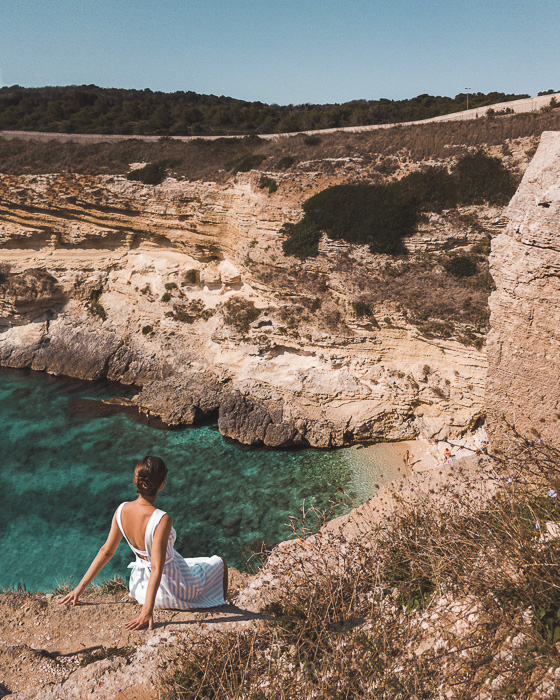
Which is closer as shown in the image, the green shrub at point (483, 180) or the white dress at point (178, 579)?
the white dress at point (178, 579)

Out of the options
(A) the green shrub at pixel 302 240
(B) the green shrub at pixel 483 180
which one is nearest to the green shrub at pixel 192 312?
(A) the green shrub at pixel 302 240

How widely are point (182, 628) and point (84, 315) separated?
2331cm

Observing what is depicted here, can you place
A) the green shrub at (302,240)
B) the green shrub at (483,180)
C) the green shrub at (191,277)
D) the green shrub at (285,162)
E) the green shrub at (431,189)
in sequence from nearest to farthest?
the green shrub at (483,180) → the green shrub at (431,189) → the green shrub at (302,240) → the green shrub at (285,162) → the green shrub at (191,277)

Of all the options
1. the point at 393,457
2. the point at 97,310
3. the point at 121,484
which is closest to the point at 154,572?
the point at 121,484

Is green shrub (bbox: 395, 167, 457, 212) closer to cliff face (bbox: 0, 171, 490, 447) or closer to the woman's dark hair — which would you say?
cliff face (bbox: 0, 171, 490, 447)

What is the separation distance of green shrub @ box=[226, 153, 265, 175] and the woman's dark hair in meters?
19.7

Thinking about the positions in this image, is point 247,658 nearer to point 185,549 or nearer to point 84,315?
point 185,549

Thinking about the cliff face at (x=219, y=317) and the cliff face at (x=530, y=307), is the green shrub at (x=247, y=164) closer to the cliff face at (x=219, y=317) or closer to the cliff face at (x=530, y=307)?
the cliff face at (x=219, y=317)

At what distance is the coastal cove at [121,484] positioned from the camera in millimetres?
13836

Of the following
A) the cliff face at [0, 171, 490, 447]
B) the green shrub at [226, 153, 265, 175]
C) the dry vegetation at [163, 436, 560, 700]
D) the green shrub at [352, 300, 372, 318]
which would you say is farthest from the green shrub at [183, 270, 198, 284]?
the dry vegetation at [163, 436, 560, 700]

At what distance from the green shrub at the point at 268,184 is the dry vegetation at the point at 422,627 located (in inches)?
681

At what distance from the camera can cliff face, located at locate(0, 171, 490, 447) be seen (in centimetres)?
1756

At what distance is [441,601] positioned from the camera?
15.2 ft

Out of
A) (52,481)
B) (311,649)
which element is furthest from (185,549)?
(311,649)
